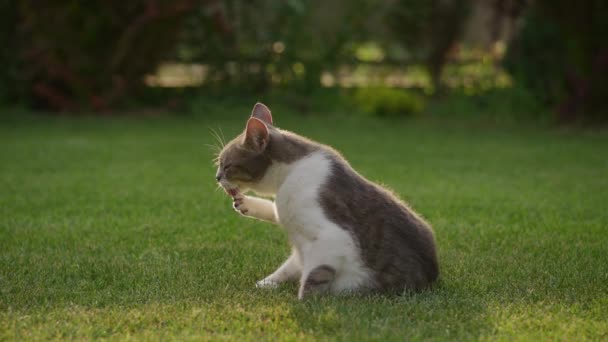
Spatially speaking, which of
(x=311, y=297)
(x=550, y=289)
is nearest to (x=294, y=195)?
(x=311, y=297)

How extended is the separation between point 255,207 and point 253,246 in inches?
38.5

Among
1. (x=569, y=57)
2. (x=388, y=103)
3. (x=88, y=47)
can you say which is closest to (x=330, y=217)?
(x=569, y=57)

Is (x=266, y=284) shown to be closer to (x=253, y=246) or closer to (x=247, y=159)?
(x=247, y=159)

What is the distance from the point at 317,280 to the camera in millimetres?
3707

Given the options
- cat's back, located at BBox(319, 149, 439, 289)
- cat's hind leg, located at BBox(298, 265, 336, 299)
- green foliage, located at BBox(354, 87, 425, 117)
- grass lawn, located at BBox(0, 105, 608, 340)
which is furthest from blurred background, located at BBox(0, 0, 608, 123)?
cat's hind leg, located at BBox(298, 265, 336, 299)

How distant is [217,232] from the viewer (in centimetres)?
545

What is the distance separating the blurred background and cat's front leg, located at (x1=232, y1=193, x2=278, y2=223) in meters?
8.49

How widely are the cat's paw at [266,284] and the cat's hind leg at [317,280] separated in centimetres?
32

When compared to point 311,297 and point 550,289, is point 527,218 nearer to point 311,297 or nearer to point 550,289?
point 550,289

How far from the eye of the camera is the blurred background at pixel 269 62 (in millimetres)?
12430

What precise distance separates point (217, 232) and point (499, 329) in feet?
8.40

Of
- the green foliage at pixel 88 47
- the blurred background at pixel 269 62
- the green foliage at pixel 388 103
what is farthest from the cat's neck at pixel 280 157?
the green foliage at pixel 388 103

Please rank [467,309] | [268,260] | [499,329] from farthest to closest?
1. [268,260]
2. [467,309]
3. [499,329]

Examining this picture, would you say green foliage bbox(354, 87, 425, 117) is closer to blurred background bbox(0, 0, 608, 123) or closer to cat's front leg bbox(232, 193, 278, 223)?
blurred background bbox(0, 0, 608, 123)
